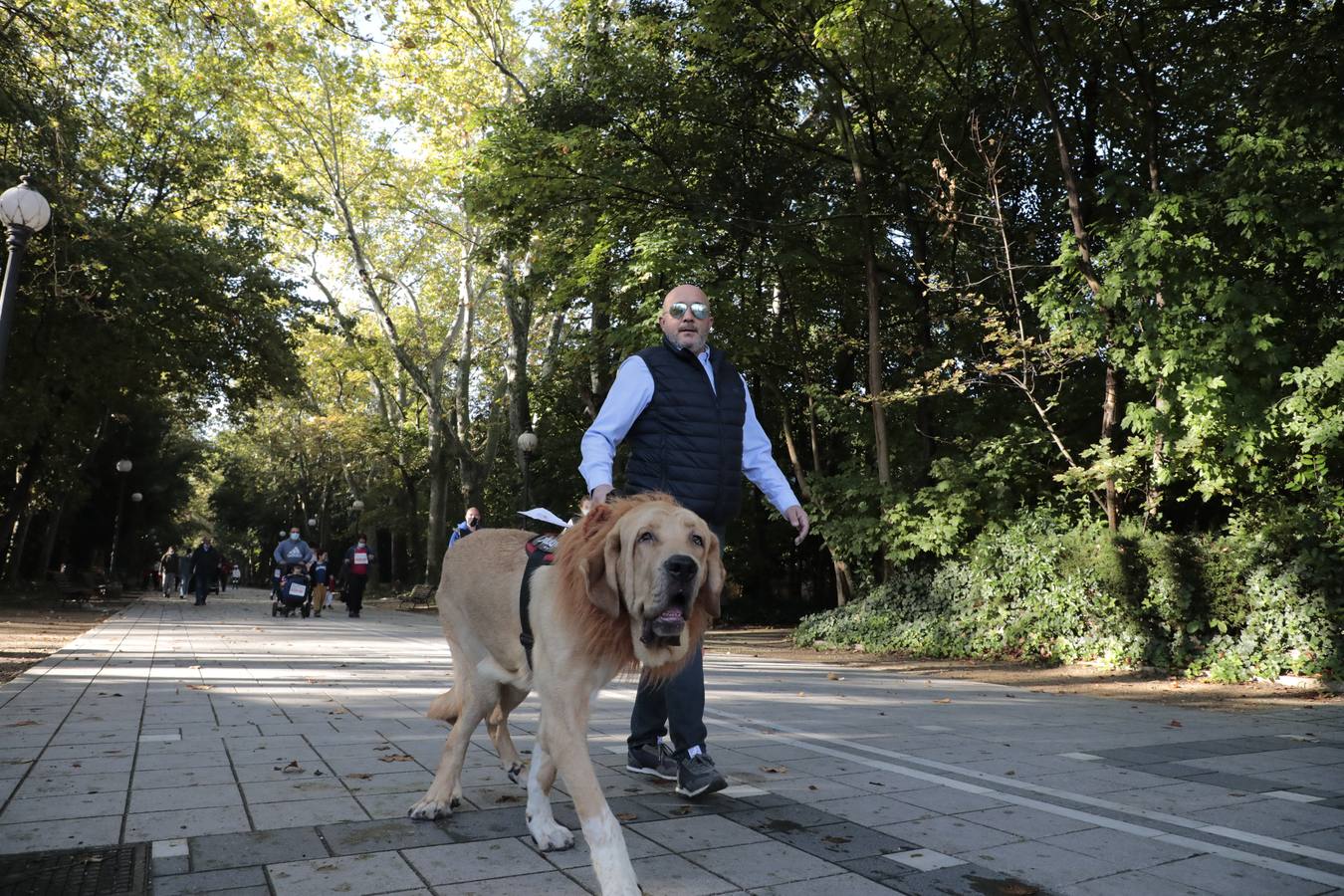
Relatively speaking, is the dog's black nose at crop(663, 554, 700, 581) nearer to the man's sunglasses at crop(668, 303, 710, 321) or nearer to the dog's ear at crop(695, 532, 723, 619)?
the dog's ear at crop(695, 532, 723, 619)

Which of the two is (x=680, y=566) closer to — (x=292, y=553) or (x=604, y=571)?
(x=604, y=571)

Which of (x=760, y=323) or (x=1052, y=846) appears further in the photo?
(x=760, y=323)

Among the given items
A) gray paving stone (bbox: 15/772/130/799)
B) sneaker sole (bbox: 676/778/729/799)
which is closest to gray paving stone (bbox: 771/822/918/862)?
sneaker sole (bbox: 676/778/729/799)

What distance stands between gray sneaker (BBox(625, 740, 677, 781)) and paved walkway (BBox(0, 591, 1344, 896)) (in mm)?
141

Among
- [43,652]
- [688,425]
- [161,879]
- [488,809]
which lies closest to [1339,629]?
[688,425]

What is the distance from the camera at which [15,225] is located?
10078mm

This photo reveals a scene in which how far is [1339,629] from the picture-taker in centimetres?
974

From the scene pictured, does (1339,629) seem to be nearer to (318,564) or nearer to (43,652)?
(43,652)

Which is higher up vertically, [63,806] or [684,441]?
[684,441]

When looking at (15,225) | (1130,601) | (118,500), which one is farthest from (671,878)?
(118,500)

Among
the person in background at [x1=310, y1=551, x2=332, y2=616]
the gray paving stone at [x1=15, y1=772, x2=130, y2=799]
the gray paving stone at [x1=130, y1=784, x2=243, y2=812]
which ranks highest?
the person in background at [x1=310, y1=551, x2=332, y2=616]

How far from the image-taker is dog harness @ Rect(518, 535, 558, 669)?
358 cm

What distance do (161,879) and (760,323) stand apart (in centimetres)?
1709

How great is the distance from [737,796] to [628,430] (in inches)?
71.9
